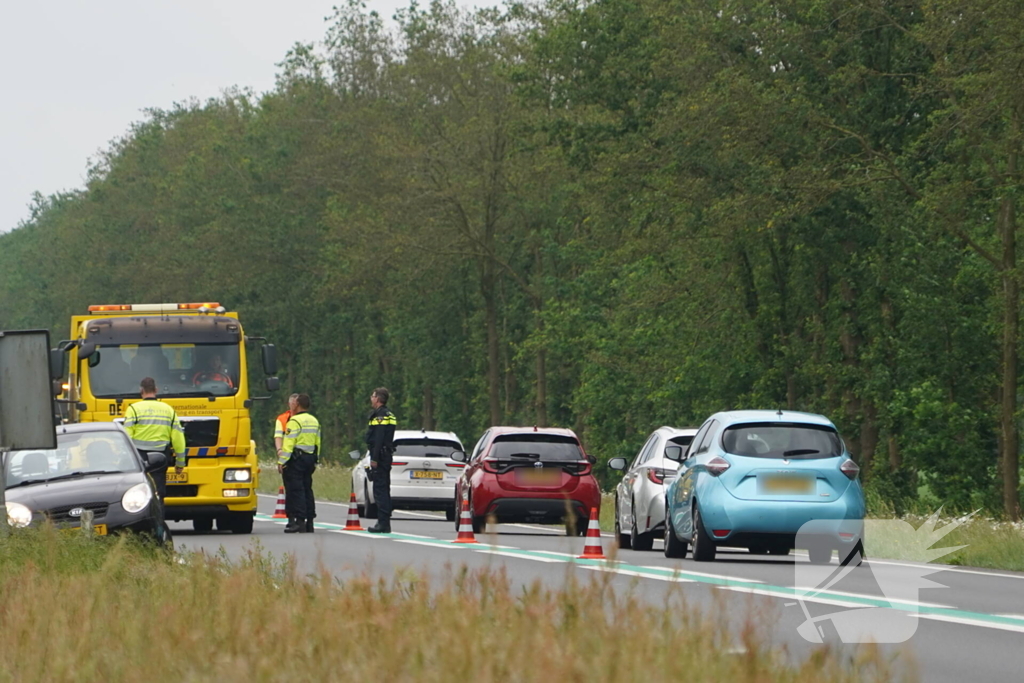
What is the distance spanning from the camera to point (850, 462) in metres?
18.7

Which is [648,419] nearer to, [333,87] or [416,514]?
[416,514]

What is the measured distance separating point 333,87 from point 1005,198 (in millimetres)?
45789

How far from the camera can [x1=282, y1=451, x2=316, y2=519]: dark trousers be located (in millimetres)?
24922

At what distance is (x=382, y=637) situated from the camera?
6.99 metres

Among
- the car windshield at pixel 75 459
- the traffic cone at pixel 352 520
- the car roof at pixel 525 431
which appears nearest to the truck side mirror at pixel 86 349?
the traffic cone at pixel 352 520

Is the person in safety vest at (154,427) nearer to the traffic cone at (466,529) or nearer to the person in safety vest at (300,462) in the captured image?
the person in safety vest at (300,462)

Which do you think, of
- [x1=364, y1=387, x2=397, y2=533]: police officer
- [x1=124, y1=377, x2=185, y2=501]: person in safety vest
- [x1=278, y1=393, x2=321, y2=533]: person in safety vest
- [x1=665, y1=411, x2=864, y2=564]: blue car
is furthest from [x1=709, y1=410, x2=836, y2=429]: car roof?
[x1=278, y1=393, x2=321, y2=533]: person in safety vest

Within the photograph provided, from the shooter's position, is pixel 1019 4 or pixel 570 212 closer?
pixel 1019 4


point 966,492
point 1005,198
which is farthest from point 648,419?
point 1005,198

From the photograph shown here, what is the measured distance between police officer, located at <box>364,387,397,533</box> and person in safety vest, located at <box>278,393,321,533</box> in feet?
2.51

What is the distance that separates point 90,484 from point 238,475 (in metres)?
6.59

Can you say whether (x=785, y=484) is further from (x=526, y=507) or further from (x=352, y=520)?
(x=352, y=520)

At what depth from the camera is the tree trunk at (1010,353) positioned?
→ 1289 inches

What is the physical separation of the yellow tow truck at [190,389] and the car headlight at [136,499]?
6.48 meters
